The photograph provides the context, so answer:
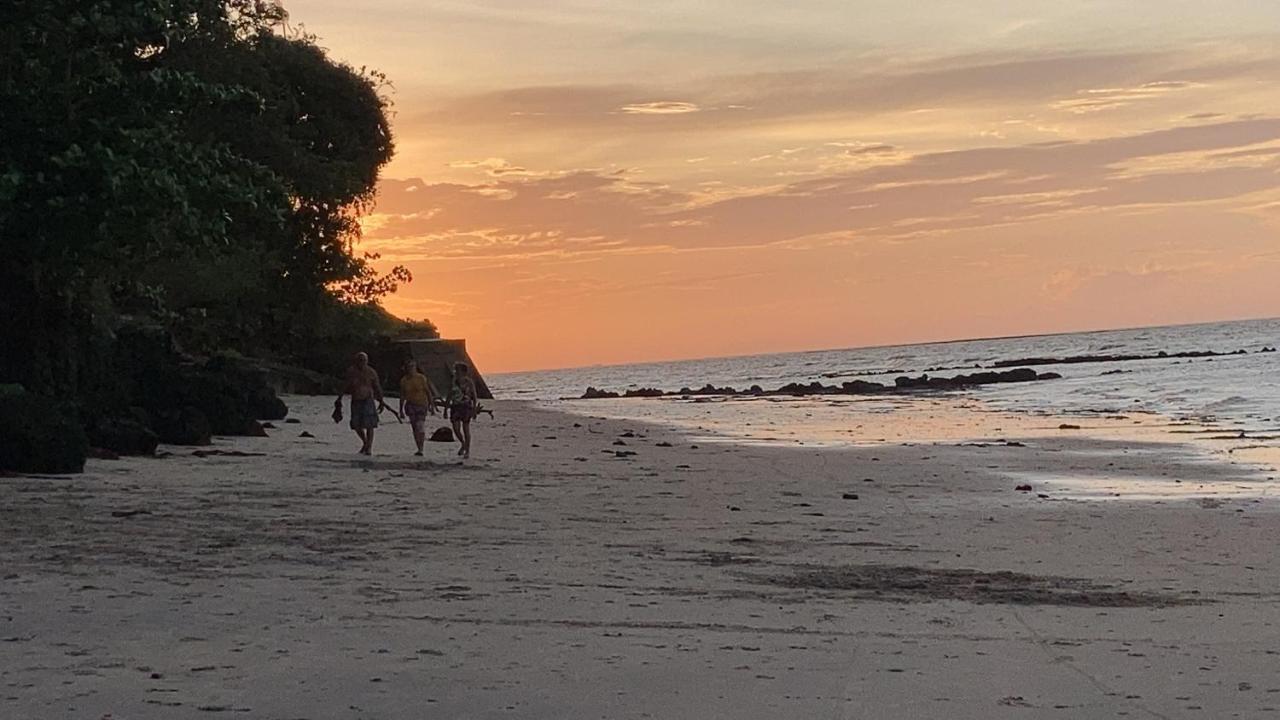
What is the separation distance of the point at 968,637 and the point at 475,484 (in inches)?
385

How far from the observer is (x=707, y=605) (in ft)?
28.0

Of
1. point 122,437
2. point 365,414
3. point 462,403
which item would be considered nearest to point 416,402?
point 462,403

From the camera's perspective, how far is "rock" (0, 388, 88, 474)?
1427 cm

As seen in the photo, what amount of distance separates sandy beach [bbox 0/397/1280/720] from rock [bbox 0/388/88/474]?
11.7 inches

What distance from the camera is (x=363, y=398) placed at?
21000mm

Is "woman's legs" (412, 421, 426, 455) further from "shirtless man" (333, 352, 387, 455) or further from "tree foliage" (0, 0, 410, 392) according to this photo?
"tree foliage" (0, 0, 410, 392)

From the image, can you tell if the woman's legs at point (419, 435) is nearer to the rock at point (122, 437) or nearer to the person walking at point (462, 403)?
the person walking at point (462, 403)

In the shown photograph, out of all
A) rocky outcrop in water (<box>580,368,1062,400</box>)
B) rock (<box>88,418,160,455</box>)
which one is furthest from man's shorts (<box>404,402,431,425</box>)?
rocky outcrop in water (<box>580,368,1062,400</box>)

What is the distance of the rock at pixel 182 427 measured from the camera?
20.4m

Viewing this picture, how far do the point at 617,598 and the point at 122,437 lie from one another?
11.2 meters

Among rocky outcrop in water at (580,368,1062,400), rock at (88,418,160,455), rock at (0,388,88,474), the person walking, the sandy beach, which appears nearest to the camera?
the sandy beach

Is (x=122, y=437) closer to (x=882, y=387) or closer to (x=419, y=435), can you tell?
(x=419, y=435)

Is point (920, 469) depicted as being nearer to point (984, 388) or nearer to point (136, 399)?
point (136, 399)

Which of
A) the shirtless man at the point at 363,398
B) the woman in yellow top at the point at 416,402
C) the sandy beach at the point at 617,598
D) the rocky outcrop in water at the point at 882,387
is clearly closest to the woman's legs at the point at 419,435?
the woman in yellow top at the point at 416,402
